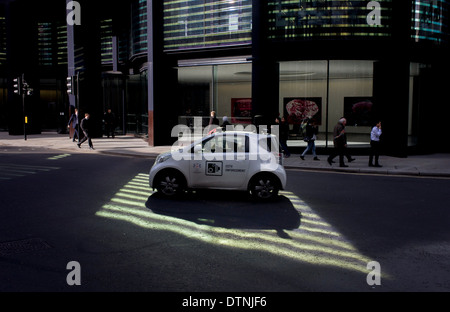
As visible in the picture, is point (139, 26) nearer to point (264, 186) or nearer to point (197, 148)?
point (197, 148)

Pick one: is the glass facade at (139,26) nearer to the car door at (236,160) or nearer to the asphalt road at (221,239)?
the asphalt road at (221,239)

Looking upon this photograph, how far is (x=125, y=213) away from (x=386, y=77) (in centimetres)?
1456

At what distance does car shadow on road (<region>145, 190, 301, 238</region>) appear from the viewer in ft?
25.4

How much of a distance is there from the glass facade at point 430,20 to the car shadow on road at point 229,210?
1315 cm

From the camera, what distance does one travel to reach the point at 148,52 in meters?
23.4

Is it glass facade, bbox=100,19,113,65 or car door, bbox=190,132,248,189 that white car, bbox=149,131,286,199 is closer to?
car door, bbox=190,132,248,189

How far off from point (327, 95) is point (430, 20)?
5.58m

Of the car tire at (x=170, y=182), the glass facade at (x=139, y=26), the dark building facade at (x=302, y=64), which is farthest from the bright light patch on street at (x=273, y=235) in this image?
the glass facade at (x=139, y=26)

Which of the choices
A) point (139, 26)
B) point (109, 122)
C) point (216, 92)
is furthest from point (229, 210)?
point (109, 122)

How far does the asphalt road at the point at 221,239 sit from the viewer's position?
5113 millimetres
